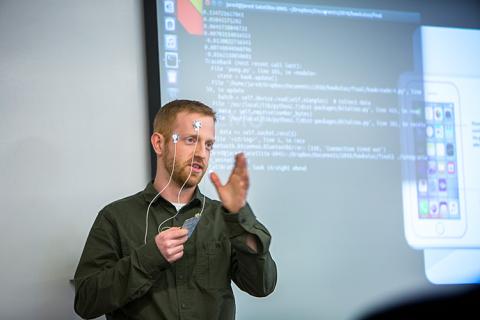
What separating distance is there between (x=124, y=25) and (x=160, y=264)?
1.22 meters

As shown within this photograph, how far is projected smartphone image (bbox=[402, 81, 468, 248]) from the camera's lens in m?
3.05

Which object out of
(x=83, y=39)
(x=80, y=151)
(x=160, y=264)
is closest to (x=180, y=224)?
(x=160, y=264)

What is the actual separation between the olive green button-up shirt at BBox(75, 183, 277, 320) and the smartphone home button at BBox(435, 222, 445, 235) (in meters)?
1.15

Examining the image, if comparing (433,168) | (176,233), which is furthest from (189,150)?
(433,168)

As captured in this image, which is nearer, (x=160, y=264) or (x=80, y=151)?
(x=160, y=264)

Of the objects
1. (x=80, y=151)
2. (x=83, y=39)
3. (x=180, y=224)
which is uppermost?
(x=83, y=39)

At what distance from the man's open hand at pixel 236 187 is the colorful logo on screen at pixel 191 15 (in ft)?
3.75

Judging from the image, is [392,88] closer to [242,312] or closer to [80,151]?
[242,312]

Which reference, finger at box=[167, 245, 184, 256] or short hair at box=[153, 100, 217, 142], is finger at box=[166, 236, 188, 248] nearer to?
finger at box=[167, 245, 184, 256]

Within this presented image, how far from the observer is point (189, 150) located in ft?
7.18

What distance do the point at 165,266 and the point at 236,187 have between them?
30 centimetres

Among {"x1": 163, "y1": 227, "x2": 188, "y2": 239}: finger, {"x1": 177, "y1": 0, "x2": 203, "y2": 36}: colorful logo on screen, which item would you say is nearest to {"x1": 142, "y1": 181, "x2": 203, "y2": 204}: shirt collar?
{"x1": 163, "y1": 227, "x2": 188, "y2": 239}: finger

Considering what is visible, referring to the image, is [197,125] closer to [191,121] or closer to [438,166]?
[191,121]

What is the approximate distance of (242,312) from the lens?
279 centimetres
